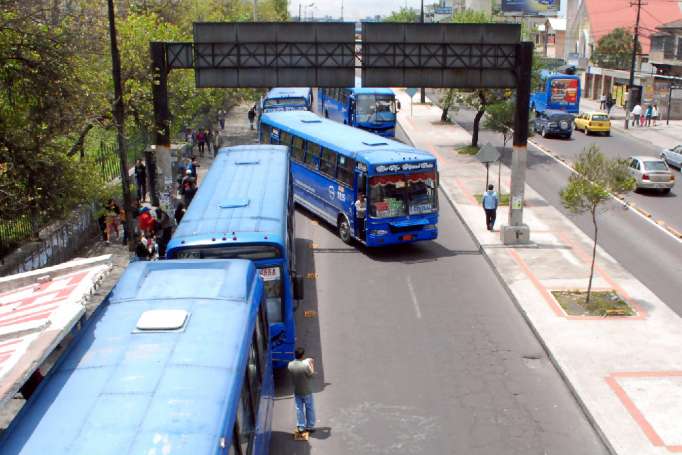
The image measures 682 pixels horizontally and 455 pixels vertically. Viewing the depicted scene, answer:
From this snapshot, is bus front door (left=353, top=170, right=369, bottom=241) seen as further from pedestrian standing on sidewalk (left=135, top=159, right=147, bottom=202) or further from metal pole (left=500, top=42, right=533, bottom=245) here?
pedestrian standing on sidewalk (left=135, top=159, right=147, bottom=202)

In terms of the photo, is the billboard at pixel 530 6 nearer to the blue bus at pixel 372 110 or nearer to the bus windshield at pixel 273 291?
the blue bus at pixel 372 110

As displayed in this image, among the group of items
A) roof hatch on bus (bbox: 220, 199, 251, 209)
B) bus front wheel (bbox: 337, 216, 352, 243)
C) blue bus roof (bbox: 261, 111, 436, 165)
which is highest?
blue bus roof (bbox: 261, 111, 436, 165)

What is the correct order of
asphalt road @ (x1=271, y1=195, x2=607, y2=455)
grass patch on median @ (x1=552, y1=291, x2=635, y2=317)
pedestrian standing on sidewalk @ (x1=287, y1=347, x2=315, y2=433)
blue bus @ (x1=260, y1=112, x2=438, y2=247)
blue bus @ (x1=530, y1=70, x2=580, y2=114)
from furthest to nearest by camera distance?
blue bus @ (x1=530, y1=70, x2=580, y2=114), blue bus @ (x1=260, y1=112, x2=438, y2=247), grass patch on median @ (x1=552, y1=291, x2=635, y2=317), asphalt road @ (x1=271, y1=195, x2=607, y2=455), pedestrian standing on sidewalk @ (x1=287, y1=347, x2=315, y2=433)

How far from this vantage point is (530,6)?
4781 inches

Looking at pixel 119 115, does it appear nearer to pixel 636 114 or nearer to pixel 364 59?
pixel 364 59

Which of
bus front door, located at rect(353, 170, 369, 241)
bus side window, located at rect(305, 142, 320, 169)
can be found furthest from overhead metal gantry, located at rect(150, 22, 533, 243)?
bus front door, located at rect(353, 170, 369, 241)

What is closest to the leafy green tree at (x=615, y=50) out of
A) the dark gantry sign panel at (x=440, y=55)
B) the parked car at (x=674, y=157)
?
the parked car at (x=674, y=157)

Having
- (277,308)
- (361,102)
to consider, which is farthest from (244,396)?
(361,102)

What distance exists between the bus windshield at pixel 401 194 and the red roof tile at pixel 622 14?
6569cm

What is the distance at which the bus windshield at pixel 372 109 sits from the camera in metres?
40.7

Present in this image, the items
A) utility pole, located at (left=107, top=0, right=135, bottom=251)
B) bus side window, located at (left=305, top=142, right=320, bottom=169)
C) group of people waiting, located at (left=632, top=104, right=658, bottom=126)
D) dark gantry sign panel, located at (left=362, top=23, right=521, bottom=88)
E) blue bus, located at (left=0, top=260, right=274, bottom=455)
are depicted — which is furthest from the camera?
group of people waiting, located at (left=632, top=104, right=658, bottom=126)

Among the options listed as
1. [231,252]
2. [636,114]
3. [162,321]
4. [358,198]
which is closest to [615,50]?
[636,114]

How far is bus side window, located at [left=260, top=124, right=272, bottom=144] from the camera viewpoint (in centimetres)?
3053

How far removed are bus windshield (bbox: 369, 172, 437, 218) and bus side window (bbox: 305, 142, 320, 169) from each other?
162 inches
